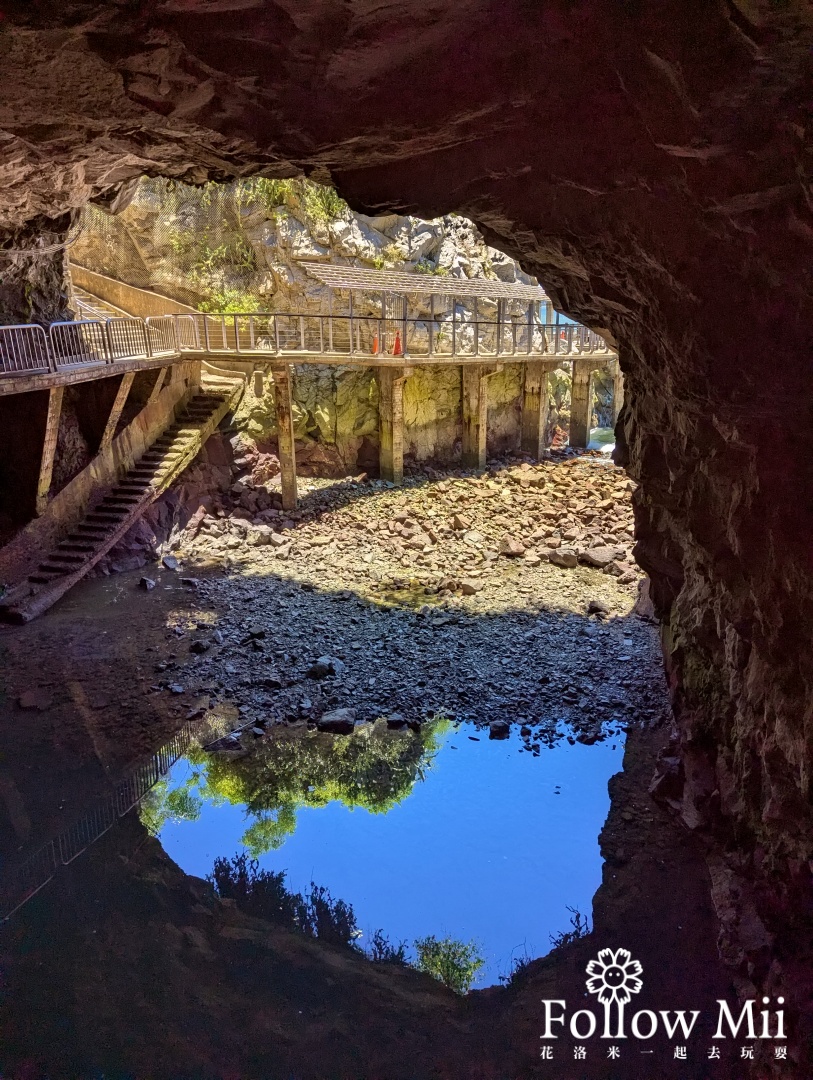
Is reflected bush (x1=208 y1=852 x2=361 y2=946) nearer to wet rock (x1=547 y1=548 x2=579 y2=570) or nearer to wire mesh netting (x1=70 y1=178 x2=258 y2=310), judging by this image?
wet rock (x1=547 y1=548 x2=579 y2=570)

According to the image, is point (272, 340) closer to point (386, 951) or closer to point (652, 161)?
point (652, 161)

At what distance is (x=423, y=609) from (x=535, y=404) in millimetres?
13287

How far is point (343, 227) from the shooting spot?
20844mm

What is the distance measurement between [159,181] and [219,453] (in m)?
9.05

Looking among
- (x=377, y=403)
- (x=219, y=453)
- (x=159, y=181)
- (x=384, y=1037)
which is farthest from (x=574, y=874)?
(x=159, y=181)

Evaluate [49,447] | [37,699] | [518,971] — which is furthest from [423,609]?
[49,447]

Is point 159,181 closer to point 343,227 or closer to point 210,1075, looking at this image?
point 343,227

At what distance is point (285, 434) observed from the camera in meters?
18.1

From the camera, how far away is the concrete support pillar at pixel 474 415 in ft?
73.0

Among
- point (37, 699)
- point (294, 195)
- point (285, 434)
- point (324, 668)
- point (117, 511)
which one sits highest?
point (294, 195)

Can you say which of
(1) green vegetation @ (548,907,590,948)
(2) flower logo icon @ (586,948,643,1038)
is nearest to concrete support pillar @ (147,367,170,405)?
(1) green vegetation @ (548,907,590,948)

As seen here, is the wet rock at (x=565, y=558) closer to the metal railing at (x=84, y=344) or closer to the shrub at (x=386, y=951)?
the shrub at (x=386, y=951)

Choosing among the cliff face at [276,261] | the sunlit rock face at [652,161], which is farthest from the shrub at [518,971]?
the cliff face at [276,261]

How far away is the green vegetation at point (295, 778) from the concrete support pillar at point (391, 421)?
38.7 feet
